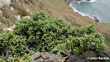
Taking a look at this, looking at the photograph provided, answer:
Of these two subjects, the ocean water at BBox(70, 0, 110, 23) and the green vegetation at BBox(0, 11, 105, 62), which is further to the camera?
the ocean water at BBox(70, 0, 110, 23)

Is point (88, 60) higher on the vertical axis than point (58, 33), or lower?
lower

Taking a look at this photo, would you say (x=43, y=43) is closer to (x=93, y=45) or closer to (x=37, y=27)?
(x=37, y=27)

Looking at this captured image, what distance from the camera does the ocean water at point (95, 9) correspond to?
56.8 meters

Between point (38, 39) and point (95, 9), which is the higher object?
point (95, 9)

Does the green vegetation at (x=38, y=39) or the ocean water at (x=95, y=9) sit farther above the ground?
the ocean water at (x=95, y=9)

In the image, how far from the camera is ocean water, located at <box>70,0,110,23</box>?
5682 cm

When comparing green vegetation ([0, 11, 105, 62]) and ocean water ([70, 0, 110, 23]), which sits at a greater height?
ocean water ([70, 0, 110, 23])

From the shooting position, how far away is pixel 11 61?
6.52 m

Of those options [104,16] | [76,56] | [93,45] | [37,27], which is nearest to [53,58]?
[76,56]

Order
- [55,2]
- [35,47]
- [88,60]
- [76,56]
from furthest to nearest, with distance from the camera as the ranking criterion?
[55,2], [35,47], [76,56], [88,60]

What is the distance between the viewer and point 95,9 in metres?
63.9

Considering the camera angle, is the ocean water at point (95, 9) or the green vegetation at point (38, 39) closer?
the green vegetation at point (38, 39)

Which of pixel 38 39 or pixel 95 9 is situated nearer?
pixel 38 39

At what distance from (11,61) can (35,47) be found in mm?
3451
